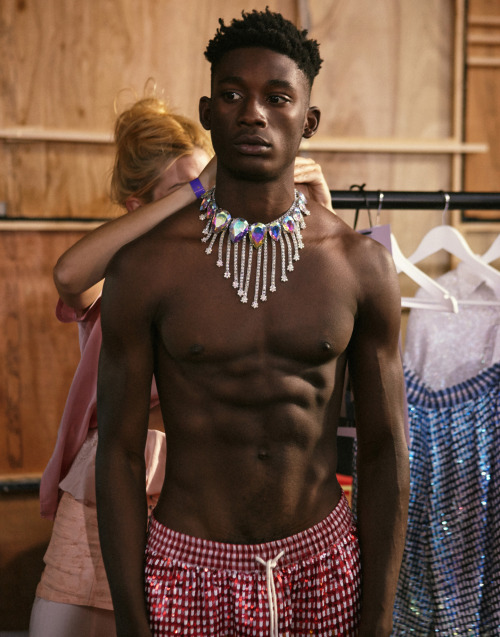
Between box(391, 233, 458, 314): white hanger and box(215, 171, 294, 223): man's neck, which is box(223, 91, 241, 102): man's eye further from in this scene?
box(391, 233, 458, 314): white hanger

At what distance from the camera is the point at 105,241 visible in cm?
131

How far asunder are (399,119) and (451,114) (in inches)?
6.6

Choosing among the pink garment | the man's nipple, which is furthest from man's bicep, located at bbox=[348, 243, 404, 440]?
the pink garment

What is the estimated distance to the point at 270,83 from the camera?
0.95 metres

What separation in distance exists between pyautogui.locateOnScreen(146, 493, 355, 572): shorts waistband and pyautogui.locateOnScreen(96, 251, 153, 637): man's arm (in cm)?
4

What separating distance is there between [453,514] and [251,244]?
3.05 feet

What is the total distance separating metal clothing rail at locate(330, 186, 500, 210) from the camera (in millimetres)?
1535

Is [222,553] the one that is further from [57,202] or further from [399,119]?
[399,119]

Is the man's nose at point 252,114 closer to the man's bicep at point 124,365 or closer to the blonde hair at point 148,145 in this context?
the man's bicep at point 124,365

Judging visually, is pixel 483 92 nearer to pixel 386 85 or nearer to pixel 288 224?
pixel 386 85

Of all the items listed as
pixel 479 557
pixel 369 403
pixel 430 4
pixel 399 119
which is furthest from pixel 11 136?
pixel 479 557

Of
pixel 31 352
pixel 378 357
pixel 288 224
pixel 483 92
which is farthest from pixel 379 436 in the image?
pixel 483 92

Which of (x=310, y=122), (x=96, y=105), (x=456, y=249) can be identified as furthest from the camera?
(x=96, y=105)

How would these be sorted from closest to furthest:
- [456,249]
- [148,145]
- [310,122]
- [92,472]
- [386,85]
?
[310,122]
[92,472]
[148,145]
[456,249]
[386,85]
